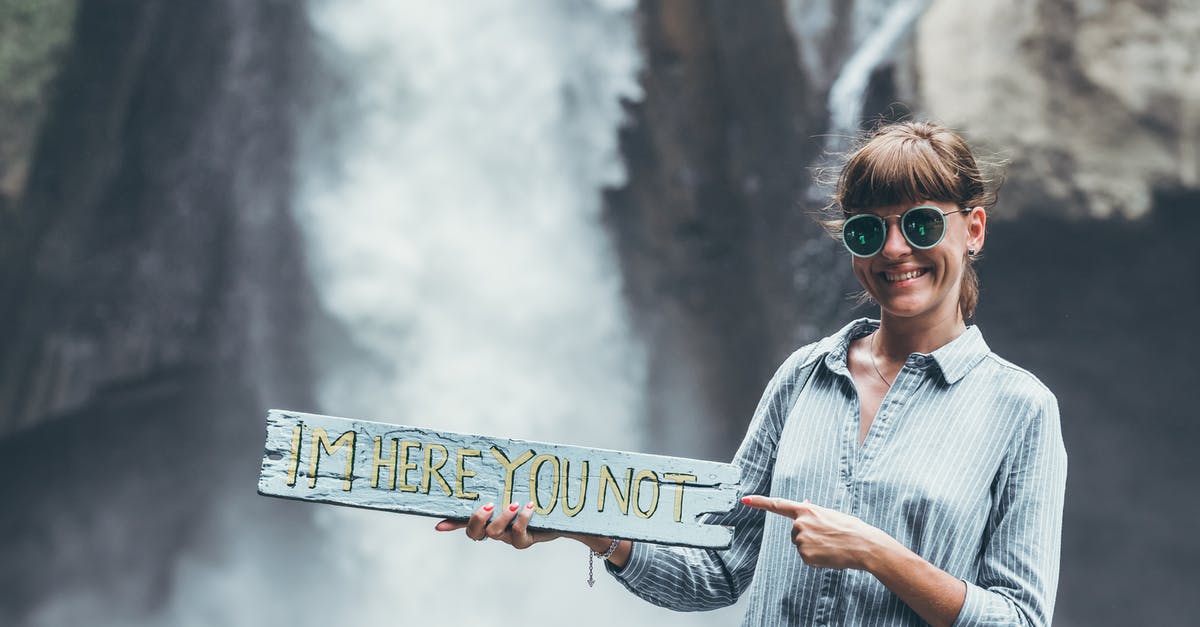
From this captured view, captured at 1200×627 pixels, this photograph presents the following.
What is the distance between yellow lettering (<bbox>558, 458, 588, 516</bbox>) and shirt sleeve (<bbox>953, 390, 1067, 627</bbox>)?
400 mm

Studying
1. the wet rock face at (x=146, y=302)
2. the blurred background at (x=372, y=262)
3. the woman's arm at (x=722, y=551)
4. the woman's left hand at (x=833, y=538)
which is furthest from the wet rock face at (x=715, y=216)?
the woman's left hand at (x=833, y=538)

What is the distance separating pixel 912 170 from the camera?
1.05 m

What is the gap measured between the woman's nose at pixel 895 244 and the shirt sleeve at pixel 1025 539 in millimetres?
192

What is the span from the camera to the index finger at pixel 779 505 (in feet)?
3.31

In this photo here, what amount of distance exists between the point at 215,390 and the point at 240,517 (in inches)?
34.5

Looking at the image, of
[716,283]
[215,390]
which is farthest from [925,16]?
[215,390]

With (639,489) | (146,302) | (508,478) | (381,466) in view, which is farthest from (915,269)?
(146,302)

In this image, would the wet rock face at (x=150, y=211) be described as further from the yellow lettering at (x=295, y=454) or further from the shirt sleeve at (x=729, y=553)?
the shirt sleeve at (x=729, y=553)

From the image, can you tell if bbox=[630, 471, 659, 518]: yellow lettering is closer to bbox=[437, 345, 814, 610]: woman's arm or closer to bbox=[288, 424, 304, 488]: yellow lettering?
bbox=[437, 345, 814, 610]: woman's arm

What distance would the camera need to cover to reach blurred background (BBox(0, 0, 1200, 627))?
5633 millimetres

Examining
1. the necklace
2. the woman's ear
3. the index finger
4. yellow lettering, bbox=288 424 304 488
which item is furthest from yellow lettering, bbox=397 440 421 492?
the woman's ear

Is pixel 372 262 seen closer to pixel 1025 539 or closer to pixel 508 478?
pixel 508 478

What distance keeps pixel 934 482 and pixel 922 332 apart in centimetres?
16

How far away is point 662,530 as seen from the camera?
116cm
